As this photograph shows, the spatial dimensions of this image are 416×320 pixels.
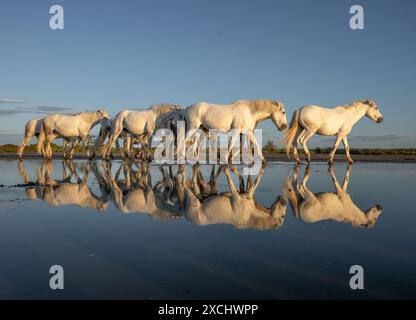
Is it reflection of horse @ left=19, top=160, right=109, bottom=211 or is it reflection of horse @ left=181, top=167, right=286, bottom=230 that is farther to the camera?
reflection of horse @ left=19, top=160, right=109, bottom=211

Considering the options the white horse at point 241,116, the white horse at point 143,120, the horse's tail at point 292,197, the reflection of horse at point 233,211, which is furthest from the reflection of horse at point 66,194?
the white horse at point 143,120

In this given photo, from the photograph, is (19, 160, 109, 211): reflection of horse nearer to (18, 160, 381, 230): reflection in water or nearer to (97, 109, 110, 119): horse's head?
(18, 160, 381, 230): reflection in water

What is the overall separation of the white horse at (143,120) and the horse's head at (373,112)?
327 inches

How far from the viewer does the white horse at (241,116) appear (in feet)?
52.3

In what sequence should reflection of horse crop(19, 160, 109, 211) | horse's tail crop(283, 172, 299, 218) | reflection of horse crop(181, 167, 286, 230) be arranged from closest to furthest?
reflection of horse crop(181, 167, 286, 230)
horse's tail crop(283, 172, 299, 218)
reflection of horse crop(19, 160, 109, 211)

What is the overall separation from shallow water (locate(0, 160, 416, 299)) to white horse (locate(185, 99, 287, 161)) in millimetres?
9007

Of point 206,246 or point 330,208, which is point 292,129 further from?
point 206,246

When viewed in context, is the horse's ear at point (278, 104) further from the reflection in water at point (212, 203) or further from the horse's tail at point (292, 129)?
the reflection in water at point (212, 203)

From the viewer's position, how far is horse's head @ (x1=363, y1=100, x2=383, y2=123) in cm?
1778

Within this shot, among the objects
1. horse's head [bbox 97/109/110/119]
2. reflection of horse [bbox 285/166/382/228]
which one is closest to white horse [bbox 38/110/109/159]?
horse's head [bbox 97/109/110/119]

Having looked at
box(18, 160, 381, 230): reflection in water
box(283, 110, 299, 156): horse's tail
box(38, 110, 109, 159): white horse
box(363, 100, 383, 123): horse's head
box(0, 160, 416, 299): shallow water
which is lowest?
box(0, 160, 416, 299): shallow water

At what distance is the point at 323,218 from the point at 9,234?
3571mm

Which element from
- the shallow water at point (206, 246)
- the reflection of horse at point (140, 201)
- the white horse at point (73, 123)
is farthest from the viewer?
the white horse at point (73, 123)
